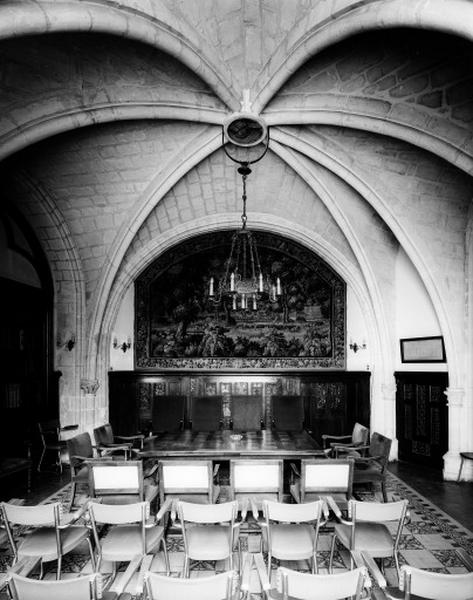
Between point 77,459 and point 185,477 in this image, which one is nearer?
point 185,477

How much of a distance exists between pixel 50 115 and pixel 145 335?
19.0 ft

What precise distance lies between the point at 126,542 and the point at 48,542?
0.72 meters

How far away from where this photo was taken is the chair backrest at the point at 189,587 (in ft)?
8.97

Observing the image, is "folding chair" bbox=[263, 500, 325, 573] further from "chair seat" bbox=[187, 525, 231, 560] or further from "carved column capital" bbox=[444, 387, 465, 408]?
"carved column capital" bbox=[444, 387, 465, 408]

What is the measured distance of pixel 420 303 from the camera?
9852mm

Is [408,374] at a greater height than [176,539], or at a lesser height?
greater

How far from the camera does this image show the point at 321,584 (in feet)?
9.17

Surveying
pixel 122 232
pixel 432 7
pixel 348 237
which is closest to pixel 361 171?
pixel 348 237

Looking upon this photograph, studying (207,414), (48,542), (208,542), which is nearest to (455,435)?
(207,414)

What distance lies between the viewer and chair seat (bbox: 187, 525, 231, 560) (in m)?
4.10

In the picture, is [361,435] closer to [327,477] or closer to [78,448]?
[327,477]

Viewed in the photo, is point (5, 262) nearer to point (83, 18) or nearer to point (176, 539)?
point (83, 18)

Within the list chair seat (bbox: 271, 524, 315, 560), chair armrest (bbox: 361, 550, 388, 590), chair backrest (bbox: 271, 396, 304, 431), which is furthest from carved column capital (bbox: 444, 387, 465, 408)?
chair armrest (bbox: 361, 550, 388, 590)

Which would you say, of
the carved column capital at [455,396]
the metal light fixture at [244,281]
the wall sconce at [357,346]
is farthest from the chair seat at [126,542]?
the wall sconce at [357,346]
